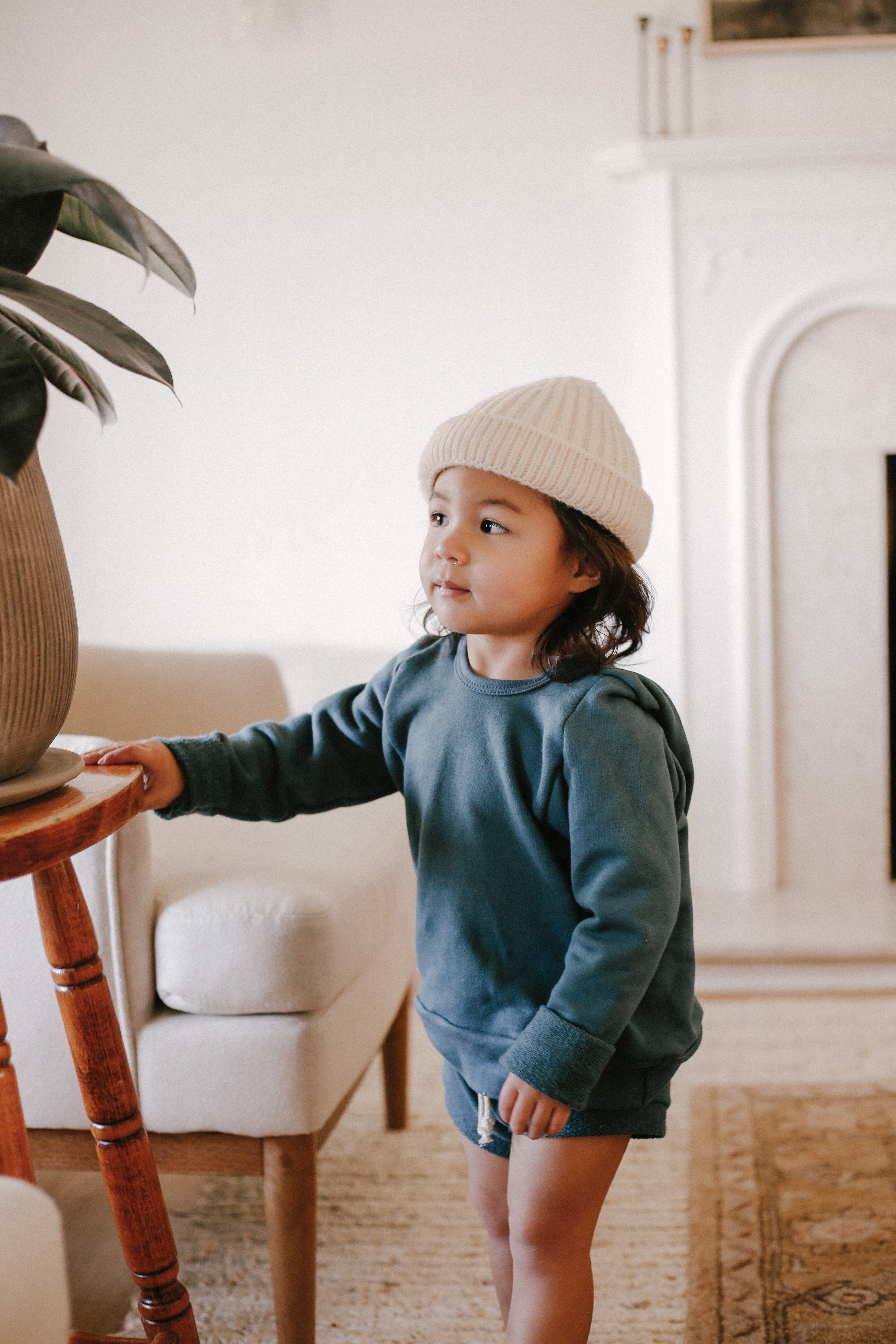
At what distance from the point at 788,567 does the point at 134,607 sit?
5.89 ft

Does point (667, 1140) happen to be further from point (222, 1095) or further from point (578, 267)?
point (578, 267)

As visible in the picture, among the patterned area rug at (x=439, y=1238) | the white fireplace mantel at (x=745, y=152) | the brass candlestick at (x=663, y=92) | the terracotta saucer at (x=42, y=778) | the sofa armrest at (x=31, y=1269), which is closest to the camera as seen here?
the sofa armrest at (x=31, y=1269)

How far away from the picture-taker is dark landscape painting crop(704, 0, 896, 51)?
8.92 feet

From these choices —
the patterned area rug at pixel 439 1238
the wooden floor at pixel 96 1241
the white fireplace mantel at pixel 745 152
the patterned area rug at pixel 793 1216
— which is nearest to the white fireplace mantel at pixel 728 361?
the white fireplace mantel at pixel 745 152

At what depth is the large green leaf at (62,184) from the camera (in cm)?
59

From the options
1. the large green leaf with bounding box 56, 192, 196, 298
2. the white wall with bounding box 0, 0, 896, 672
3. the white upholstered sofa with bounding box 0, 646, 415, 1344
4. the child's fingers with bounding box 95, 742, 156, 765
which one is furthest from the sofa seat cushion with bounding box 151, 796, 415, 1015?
the white wall with bounding box 0, 0, 896, 672

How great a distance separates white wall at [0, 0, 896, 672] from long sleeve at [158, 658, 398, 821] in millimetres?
1805

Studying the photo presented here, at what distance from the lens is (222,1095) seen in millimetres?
1042

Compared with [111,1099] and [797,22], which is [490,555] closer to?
Answer: [111,1099]

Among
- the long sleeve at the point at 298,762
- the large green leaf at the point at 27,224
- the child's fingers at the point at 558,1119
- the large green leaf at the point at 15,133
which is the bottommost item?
the child's fingers at the point at 558,1119

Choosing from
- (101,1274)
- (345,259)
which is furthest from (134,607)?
(101,1274)

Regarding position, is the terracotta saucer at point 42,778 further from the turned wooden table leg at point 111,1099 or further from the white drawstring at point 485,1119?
the white drawstring at point 485,1119

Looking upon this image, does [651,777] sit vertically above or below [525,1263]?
above

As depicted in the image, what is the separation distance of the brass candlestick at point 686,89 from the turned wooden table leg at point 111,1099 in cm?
265
